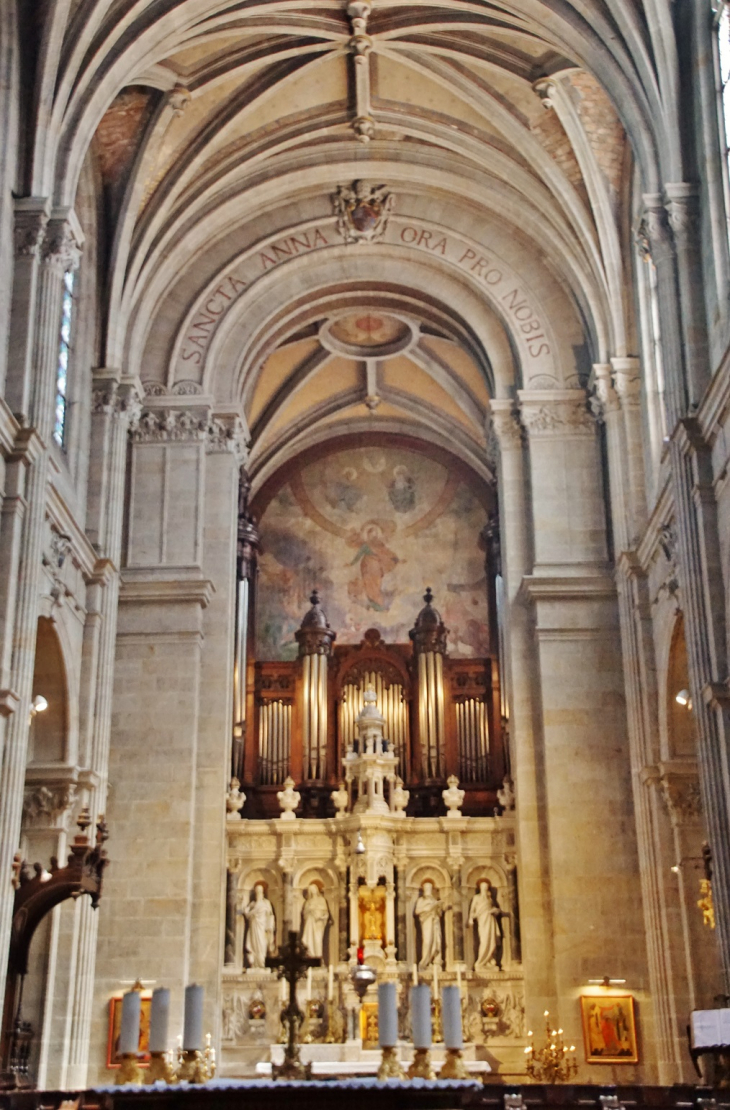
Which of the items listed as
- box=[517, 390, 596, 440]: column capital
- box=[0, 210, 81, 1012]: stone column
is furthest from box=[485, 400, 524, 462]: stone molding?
box=[0, 210, 81, 1012]: stone column

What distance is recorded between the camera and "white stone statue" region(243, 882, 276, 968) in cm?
2395

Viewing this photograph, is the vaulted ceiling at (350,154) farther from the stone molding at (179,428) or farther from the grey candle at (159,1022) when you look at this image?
the grey candle at (159,1022)

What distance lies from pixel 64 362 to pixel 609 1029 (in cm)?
1339

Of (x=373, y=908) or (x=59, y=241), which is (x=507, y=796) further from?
(x=59, y=241)

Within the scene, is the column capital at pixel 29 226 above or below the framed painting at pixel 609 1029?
above

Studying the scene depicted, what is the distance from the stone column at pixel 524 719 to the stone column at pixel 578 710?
0.23 meters

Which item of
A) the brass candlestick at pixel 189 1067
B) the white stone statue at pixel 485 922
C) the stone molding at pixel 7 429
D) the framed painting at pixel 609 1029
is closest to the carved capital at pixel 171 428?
the stone molding at pixel 7 429

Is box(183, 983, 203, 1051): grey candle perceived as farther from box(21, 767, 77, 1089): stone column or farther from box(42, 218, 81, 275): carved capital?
box(42, 218, 81, 275): carved capital

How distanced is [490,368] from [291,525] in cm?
790

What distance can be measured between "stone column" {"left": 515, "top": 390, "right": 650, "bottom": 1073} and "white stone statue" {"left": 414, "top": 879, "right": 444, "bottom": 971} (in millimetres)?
2372

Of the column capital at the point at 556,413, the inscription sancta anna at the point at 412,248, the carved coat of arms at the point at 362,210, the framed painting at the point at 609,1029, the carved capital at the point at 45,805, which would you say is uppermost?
the carved coat of arms at the point at 362,210

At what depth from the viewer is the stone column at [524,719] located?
73.1ft

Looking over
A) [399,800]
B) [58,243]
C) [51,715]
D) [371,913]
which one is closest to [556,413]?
[399,800]

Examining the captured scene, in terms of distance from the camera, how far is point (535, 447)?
2503 cm
